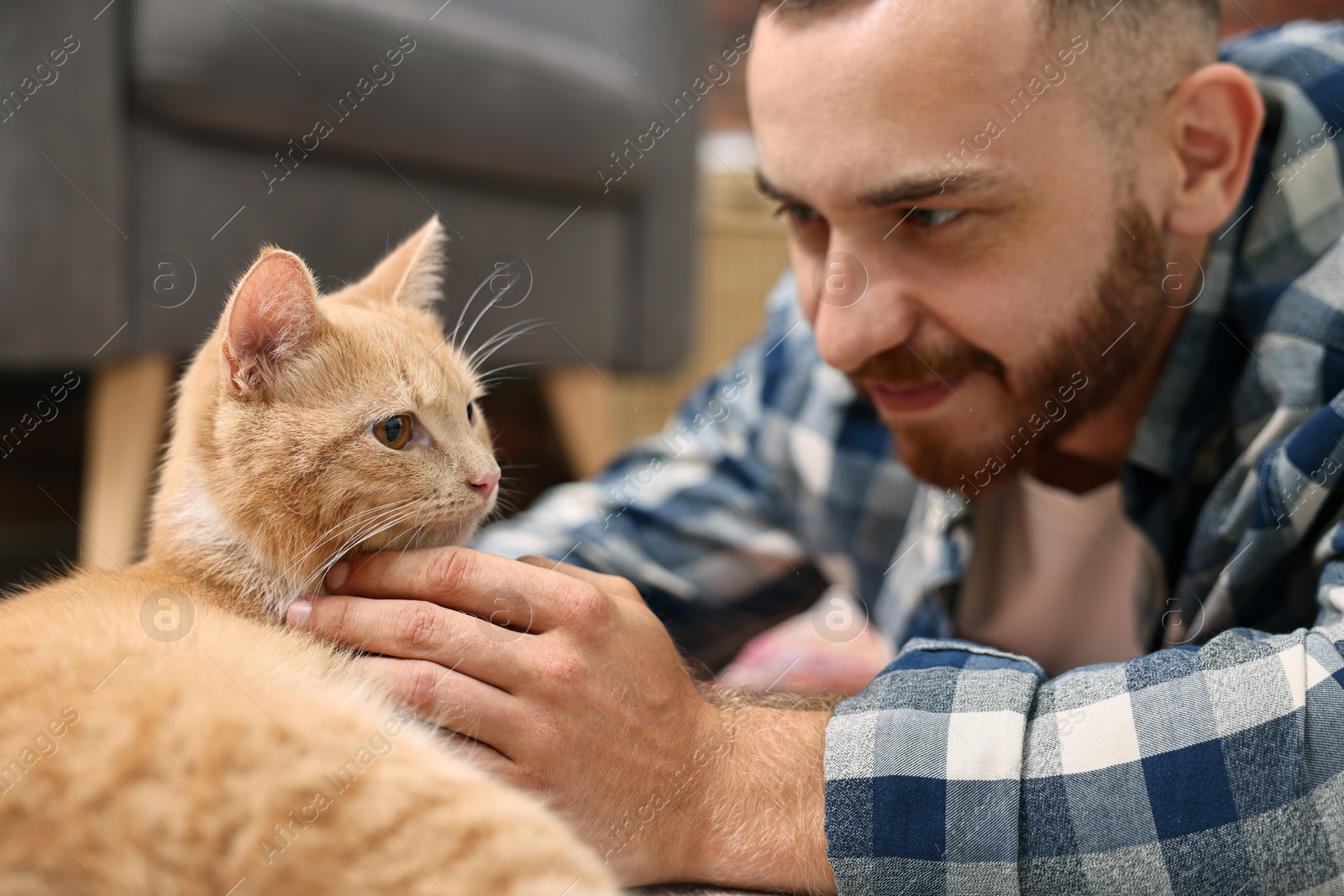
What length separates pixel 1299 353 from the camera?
3.27ft

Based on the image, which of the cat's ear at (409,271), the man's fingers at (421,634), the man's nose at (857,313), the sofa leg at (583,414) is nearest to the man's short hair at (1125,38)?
the man's nose at (857,313)

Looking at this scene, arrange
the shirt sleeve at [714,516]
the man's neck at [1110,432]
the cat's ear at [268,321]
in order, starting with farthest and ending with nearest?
the shirt sleeve at [714,516] → the man's neck at [1110,432] → the cat's ear at [268,321]

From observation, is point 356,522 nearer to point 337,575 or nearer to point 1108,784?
point 337,575

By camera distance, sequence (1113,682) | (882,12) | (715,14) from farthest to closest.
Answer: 1. (715,14)
2. (882,12)
3. (1113,682)

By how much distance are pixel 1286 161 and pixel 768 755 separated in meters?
0.98

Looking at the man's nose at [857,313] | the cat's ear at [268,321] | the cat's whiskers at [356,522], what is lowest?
the man's nose at [857,313]

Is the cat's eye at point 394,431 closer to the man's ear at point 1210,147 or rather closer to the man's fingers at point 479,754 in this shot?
the man's fingers at point 479,754

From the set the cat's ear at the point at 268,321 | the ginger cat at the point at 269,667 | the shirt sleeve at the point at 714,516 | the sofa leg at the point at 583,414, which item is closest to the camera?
the ginger cat at the point at 269,667

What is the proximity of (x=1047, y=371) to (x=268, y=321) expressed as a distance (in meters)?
0.84

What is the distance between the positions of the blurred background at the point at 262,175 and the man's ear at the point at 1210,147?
2.00 feet

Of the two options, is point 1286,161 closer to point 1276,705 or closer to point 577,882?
point 1276,705

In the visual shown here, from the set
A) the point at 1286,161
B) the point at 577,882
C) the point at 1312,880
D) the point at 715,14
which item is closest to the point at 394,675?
the point at 577,882

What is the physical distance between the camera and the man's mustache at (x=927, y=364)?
1.07m

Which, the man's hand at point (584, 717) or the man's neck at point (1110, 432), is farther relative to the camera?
the man's neck at point (1110, 432)
